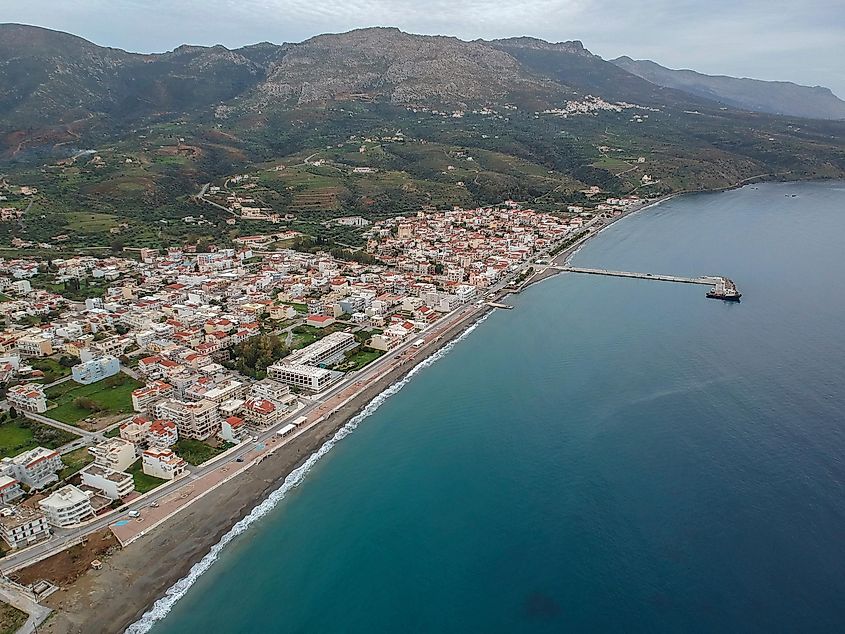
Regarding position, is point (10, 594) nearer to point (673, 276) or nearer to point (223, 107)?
point (673, 276)

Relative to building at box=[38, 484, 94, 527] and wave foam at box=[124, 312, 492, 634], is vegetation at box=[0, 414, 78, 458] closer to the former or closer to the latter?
building at box=[38, 484, 94, 527]

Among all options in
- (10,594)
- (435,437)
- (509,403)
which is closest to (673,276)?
(509,403)

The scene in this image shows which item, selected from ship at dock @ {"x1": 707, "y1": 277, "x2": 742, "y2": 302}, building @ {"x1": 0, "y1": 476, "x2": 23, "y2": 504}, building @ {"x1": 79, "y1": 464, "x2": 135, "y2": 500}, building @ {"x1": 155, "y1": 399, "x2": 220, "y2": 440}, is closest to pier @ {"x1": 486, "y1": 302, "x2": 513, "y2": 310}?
ship at dock @ {"x1": 707, "y1": 277, "x2": 742, "y2": 302}

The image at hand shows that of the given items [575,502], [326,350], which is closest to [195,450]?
[326,350]

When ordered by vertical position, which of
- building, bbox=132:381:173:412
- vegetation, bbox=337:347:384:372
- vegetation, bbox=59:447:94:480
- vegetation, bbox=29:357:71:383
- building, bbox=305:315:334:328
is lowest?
vegetation, bbox=337:347:384:372

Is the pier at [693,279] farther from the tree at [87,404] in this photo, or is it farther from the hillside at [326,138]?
the tree at [87,404]

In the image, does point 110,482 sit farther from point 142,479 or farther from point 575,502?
point 575,502

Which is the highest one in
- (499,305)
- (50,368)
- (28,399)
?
(28,399)
